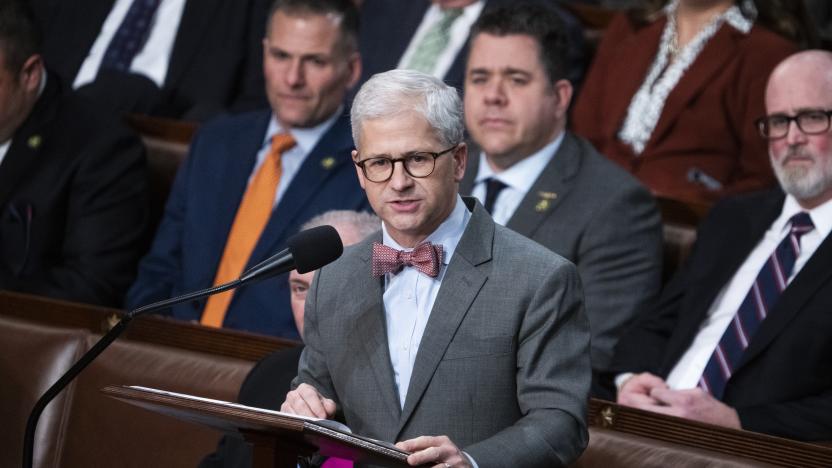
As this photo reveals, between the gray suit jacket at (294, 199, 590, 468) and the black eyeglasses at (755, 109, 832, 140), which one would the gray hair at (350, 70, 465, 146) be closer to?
the gray suit jacket at (294, 199, 590, 468)

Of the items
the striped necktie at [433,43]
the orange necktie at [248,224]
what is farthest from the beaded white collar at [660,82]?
the orange necktie at [248,224]

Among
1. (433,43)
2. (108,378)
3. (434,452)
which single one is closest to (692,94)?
(433,43)

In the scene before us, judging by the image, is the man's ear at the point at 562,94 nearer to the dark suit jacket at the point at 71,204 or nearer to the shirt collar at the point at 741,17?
the shirt collar at the point at 741,17

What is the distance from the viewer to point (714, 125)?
3.67 m

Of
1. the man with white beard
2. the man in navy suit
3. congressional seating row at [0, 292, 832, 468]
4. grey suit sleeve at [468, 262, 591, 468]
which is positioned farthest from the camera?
the man in navy suit

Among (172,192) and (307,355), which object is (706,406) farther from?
(172,192)

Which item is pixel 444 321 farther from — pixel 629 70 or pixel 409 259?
pixel 629 70

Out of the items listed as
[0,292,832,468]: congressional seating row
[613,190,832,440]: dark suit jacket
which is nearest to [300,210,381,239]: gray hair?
[0,292,832,468]: congressional seating row

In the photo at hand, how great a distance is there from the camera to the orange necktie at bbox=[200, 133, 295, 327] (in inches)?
132

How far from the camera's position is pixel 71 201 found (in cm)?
351

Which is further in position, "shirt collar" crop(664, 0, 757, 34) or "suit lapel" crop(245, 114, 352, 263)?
"shirt collar" crop(664, 0, 757, 34)

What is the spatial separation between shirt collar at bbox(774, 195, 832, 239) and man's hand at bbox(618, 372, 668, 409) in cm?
50

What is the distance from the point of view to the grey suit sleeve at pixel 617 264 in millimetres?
3111

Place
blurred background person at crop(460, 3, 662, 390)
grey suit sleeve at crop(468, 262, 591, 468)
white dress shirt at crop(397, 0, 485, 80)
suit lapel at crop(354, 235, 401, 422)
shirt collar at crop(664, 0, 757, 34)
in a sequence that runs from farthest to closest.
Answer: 1. white dress shirt at crop(397, 0, 485, 80)
2. shirt collar at crop(664, 0, 757, 34)
3. blurred background person at crop(460, 3, 662, 390)
4. suit lapel at crop(354, 235, 401, 422)
5. grey suit sleeve at crop(468, 262, 591, 468)
